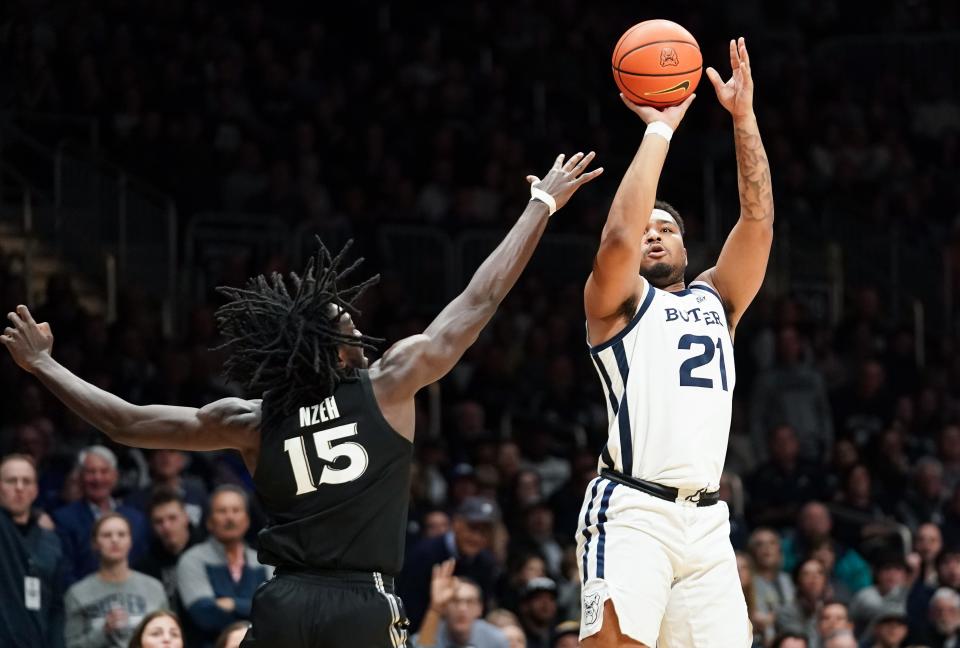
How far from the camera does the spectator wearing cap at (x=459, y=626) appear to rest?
31.7 ft

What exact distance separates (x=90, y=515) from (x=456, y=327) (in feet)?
17.1

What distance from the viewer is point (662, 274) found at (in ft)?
22.2

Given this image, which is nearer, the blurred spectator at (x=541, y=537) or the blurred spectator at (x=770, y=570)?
the blurred spectator at (x=770, y=570)

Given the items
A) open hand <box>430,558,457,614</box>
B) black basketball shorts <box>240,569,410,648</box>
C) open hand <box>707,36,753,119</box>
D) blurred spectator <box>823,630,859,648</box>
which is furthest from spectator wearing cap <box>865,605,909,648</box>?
black basketball shorts <box>240,569,410,648</box>

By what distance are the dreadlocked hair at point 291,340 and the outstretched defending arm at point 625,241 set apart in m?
0.89

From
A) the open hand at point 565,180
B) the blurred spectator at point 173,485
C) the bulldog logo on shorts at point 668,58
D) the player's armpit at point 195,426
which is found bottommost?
the blurred spectator at point 173,485

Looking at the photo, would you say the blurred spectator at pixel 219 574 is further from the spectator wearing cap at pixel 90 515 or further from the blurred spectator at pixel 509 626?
the blurred spectator at pixel 509 626

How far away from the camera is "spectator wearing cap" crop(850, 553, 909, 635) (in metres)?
12.2

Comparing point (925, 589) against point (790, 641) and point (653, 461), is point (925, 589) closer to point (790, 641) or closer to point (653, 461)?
point (790, 641)

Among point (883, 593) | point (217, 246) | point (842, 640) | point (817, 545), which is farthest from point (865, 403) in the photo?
point (217, 246)

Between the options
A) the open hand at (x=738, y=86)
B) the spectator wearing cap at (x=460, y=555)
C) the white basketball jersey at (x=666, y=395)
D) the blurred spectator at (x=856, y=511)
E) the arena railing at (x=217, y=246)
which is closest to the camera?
the white basketball jersey at (x=666, y=395)

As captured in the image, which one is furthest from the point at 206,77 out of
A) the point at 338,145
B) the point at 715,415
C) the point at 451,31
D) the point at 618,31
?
the point at 715,415

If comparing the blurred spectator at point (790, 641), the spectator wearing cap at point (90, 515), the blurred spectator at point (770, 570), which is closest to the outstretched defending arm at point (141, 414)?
the spectator wearing cap at point (90, 515)

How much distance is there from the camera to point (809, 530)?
12875 mm
